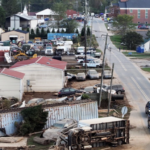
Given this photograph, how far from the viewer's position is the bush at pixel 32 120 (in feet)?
65.9

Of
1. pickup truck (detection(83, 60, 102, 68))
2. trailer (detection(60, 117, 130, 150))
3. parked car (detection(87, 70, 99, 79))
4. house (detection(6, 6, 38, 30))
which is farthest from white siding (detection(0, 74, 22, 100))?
house (detection(6, 6, 38, 30))

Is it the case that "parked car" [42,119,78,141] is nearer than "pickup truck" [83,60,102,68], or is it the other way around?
"parked car" [42,119,78,141]

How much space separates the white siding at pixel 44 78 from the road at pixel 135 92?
4.98 metres

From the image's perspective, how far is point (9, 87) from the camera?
29.6m

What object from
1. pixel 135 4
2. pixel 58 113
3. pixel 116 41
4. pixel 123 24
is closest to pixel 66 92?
pixel 58 113

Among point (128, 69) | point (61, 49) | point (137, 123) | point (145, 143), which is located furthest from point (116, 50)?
point (145, 143)

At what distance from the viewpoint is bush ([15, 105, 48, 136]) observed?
2008 cm

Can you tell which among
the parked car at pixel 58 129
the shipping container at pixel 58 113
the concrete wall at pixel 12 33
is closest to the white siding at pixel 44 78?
the shipping container at pixel 58 113

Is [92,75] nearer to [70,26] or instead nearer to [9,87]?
[9,87]

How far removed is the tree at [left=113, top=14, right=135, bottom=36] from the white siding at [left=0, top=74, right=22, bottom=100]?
48406mm

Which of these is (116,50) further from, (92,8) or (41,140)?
(92,8)

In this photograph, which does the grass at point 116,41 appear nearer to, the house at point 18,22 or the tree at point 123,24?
the tree at point 123,24

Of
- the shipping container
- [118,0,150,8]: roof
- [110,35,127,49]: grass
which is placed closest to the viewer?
the shipping container

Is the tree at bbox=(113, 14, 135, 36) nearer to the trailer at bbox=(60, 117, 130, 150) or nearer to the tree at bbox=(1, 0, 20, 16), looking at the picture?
the tree at bbox=(1, 0, 20, 16)
